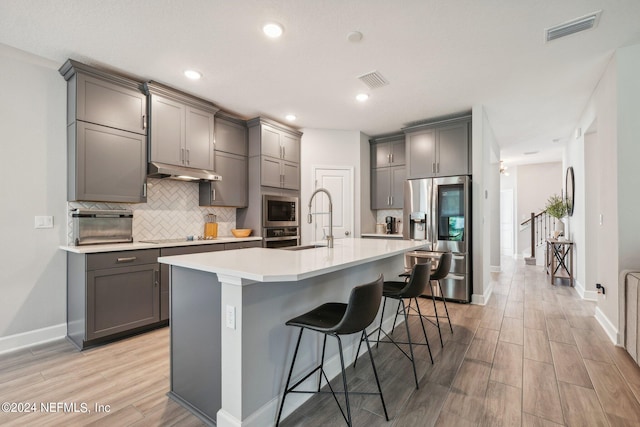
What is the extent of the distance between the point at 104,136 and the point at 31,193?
0.84 metres

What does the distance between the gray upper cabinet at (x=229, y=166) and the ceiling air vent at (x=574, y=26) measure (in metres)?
3.68

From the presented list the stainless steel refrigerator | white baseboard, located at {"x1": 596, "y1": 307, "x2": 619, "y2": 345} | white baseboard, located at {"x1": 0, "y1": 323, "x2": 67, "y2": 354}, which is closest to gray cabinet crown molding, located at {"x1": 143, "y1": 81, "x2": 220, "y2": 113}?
white baseboard, located at {"x1": 0, "y1": 323, "x2": 67, "y2": 354}

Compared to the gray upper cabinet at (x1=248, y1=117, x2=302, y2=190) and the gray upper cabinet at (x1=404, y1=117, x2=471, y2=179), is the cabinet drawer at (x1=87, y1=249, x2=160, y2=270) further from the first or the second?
the gray upper cabinet at (x1=404, y1=117, x2=471, y2=179)

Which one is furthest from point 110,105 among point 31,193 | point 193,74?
point 31,193

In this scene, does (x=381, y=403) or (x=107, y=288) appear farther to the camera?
(x=107, y=288)

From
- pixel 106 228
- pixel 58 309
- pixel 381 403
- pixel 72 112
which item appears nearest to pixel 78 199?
pixel 106 228

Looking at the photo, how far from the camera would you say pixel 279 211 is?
4609 mm

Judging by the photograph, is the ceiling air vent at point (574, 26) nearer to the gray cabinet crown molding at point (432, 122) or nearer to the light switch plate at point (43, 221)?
the gray cabinet crown molding at point (432, 122)

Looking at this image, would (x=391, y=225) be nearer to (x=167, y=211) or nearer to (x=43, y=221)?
(x=167, y=211)

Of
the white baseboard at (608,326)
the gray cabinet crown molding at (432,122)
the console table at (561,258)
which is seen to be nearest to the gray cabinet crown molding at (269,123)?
the gray cabinet crown molding at (432,122)

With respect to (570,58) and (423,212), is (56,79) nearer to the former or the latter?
(423,212)

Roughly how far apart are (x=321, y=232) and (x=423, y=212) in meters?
1.68

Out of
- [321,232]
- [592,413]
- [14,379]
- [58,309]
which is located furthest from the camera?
[321,232]

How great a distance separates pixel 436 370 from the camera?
7.57 feet
